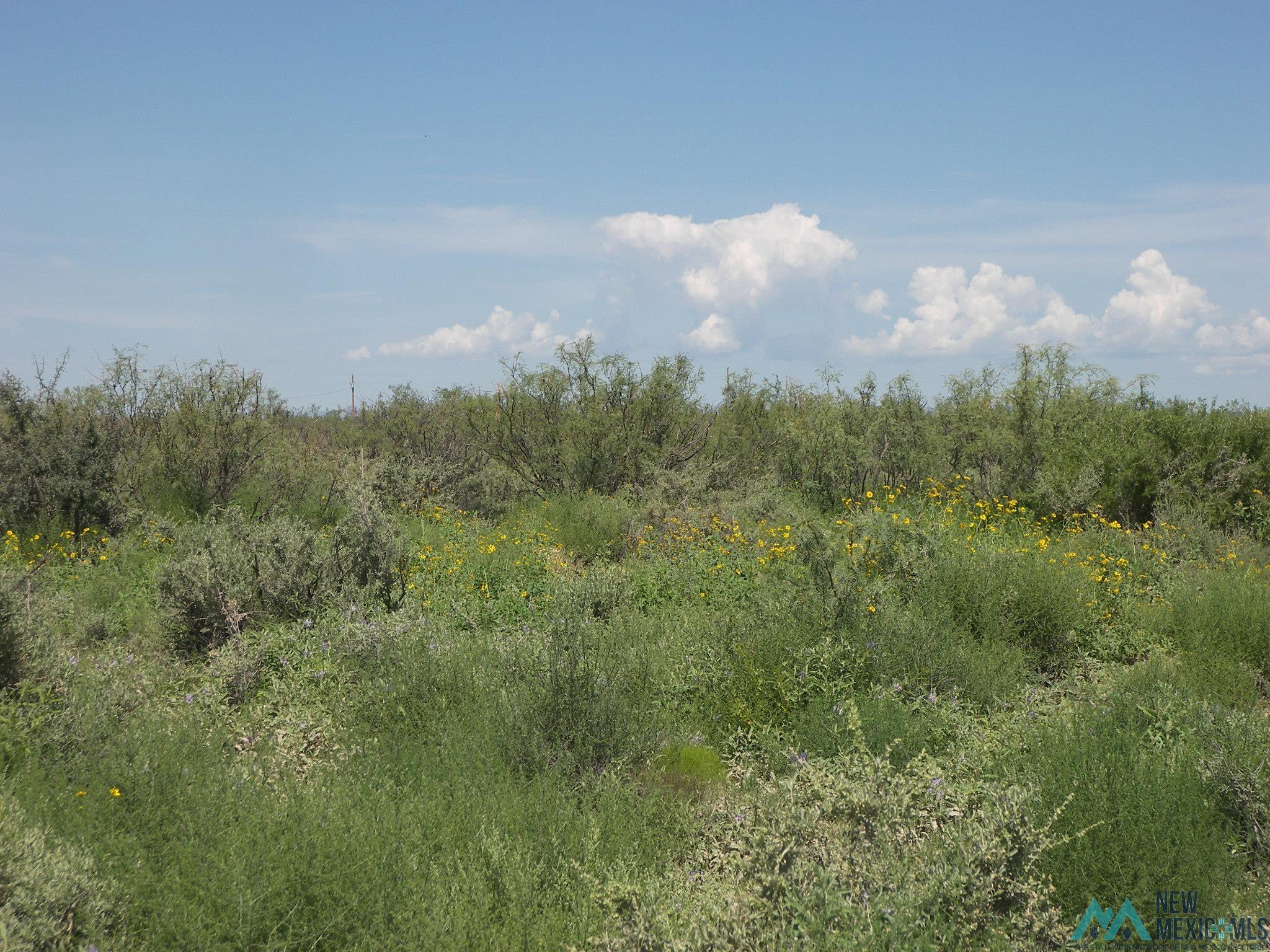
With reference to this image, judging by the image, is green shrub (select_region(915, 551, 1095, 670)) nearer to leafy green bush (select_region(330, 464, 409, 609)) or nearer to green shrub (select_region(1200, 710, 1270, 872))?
green shrub (select_region(1200, 710, 1270, 872))

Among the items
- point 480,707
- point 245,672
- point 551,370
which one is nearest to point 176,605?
point 245,672

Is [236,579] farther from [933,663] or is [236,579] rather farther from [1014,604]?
[1014,604]

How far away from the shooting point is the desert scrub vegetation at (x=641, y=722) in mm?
3113

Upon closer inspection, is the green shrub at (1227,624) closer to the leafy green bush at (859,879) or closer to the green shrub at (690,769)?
the leafy green bush at (859,879)

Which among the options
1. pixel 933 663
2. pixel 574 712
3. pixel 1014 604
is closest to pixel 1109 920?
pixel 933 663

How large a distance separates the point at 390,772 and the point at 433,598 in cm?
337

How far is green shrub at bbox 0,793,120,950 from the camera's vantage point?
278 centimetres

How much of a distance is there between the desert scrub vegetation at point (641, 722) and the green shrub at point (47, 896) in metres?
0.01

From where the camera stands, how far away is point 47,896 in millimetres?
2822

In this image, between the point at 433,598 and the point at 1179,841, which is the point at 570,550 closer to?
the point at 433,598

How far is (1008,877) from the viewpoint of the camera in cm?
332

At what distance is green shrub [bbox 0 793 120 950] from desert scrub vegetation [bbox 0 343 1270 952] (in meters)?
0.01

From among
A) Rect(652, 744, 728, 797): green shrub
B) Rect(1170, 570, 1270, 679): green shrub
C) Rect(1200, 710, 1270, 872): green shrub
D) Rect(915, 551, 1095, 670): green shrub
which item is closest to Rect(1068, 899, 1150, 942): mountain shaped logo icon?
Rect(1200, 710, 1270, 872): green shrub

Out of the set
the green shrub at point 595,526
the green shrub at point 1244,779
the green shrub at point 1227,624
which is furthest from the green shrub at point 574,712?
the green shrub at point 595,526
